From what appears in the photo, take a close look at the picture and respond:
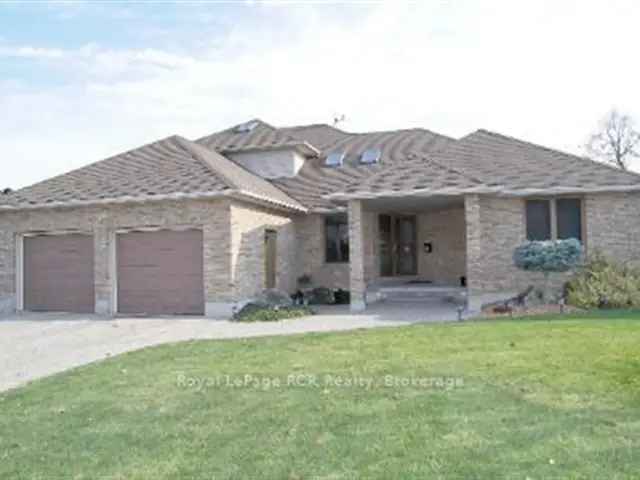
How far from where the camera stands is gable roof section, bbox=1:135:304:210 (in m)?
16.8

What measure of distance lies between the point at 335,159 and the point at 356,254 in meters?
8.09

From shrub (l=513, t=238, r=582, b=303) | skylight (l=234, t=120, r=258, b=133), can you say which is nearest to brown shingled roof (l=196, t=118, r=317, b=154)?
skylight (l=234, t=120, r=258, b=133)

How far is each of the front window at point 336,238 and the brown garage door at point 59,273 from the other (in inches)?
319

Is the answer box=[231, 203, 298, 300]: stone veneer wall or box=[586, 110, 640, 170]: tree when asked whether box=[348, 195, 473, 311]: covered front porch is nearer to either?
box=[231, 203, 298, 300]: stone veneer wall

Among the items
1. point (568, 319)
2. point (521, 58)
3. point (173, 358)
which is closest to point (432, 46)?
point (521, 58)

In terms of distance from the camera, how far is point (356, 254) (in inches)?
674

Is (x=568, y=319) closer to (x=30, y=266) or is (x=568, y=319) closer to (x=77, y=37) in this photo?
(x=77, y=37)

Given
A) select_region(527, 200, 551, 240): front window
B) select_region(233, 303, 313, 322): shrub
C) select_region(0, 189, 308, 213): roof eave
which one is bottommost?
select_region(233, 303, 313, 322): shrub

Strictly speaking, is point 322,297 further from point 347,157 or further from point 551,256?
point 551,256

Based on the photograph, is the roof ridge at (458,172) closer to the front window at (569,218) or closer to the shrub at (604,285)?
the front window at (569,218)

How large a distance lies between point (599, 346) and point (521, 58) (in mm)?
8431

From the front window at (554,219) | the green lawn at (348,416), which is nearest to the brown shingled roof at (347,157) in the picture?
the front window at (554,219)

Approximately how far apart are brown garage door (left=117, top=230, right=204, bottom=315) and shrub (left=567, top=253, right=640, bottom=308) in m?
10.3

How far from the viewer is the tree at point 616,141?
149 ft
